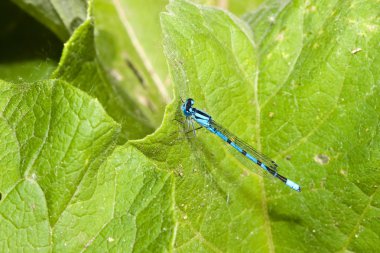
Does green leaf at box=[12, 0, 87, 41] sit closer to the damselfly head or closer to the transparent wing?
the damselfly head

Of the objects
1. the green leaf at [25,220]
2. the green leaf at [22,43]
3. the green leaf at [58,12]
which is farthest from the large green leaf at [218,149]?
the green leaf at [22,43]

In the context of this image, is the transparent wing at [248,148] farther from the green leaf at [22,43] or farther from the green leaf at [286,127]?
the green leaf at [22,43]

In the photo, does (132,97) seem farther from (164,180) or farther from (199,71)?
(164,180)

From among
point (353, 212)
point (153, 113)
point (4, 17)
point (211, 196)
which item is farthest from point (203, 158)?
point (4, 17)

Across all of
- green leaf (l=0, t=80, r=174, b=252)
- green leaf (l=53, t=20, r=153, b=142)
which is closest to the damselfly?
green leaf (l=0, t=80, r=174, b=252)

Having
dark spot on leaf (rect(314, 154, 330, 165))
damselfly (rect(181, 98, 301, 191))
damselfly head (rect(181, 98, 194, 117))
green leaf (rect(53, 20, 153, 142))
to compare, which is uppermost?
dark spot on leaf (rect(314, 154, 330, 165))

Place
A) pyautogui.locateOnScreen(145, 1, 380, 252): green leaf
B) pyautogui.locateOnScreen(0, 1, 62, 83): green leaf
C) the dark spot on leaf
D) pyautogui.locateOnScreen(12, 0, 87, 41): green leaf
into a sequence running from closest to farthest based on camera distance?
pyautogui.locateOnScreen(145, 1, 380, 252): green leaf
the dark spot on leaf
pyautogui.locateOnScreen(12, 0, 87, 41): green leaf
pyautogui.locateOnScreen(0, 1, 62, 83): green leaf

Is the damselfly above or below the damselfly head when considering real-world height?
above
